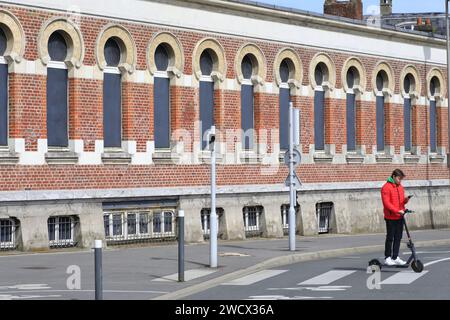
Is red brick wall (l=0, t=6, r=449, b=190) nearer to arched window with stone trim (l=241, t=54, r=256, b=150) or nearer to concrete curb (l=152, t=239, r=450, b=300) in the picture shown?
arched window with stone trim (l=241, t=54, r=256, b=150)

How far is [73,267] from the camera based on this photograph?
23.5m

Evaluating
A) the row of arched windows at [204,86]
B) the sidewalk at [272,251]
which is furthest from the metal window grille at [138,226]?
the row of arched windows at [204,86]

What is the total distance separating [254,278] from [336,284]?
213 centimetres

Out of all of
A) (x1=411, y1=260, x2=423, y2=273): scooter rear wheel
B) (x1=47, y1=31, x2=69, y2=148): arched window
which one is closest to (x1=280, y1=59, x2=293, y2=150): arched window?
(x1=47, y1=31, x2=69, y2=148): arched window

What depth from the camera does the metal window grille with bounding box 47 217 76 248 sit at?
29.3 meters

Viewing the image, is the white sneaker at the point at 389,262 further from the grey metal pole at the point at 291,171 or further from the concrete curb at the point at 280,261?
the grey metal pole at the point at 291,171

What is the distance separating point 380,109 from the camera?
43500 mm

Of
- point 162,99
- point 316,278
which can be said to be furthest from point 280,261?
point 162,99

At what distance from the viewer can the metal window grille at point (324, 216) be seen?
3941 cm

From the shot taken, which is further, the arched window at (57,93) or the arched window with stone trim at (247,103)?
the arched window with stone trim at (247,103)

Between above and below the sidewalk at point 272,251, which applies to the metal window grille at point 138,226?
above

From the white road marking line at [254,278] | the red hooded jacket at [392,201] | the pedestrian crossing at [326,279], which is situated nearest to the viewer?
the pedestrian crossing at [326,279]

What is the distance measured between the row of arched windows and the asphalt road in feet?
24.8

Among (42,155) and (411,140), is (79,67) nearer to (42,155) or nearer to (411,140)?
(42,155)
